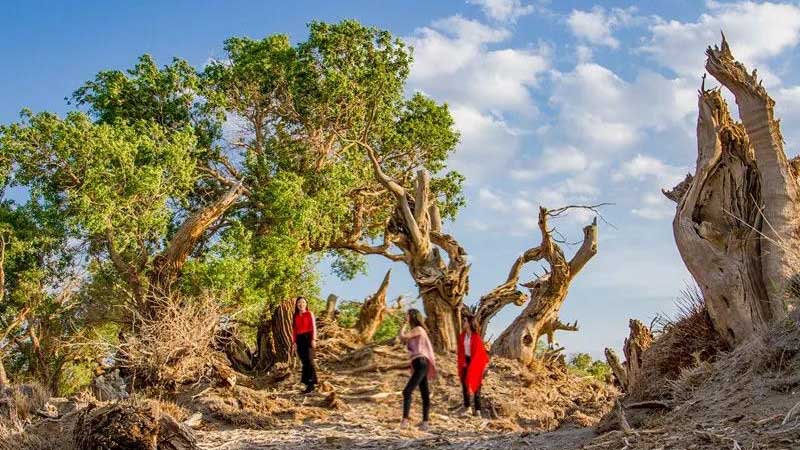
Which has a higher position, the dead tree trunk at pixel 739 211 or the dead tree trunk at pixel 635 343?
the dead tree trunk at pixel 739 211

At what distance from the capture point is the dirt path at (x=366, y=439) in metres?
9.88

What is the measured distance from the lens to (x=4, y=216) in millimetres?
19781

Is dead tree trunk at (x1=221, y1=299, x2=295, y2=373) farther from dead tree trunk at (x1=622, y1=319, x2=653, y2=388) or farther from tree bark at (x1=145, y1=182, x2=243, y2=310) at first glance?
dead tree trunk at (x1=622, y1=319, x2=653, y2=388)

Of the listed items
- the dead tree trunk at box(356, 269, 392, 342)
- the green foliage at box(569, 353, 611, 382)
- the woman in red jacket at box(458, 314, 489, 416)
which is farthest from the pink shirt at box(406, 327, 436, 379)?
the green foliage at box(569, 353, 611, 382)

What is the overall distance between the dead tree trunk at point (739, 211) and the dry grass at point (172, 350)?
9393mm

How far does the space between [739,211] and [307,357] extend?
8185 millimetres

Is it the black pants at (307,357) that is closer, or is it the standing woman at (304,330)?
the standing woman at (304,330)

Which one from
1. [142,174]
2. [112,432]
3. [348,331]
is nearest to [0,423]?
[112,432]

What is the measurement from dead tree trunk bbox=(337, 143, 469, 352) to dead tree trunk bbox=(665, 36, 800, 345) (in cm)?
781

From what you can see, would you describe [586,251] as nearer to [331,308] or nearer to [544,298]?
[544,298]

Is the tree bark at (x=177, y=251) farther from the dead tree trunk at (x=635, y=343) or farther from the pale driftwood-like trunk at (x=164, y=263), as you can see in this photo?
the dead tree trunk at (x=635, y=343)

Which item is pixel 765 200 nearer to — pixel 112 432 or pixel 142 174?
pixel 112 432

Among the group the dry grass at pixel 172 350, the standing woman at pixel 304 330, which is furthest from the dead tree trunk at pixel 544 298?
the dry grass at pixel 172 350

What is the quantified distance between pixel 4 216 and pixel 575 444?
16.1 metres
